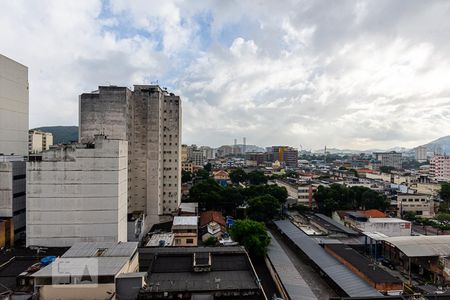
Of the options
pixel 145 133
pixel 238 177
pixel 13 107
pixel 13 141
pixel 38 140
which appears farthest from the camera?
pixel 38 140

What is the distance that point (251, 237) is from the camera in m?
29.9

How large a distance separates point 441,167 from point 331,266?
88.3 m

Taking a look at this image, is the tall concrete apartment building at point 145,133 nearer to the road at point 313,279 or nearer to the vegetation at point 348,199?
the road at point 313,279

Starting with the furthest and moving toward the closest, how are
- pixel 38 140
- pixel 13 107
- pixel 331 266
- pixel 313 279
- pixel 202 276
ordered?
pixel 38 140 → pixel 13 107 → pixel 331 266 → pixel 313 279 → pixel 202 276

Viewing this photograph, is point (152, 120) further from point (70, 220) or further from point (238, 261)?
point (238, 261)

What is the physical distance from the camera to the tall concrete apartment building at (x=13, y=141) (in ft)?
90.2

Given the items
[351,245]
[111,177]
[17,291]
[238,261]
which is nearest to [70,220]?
[111,177]

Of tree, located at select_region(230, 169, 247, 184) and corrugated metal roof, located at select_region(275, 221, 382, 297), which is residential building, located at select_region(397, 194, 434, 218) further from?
tree, located at select_region(230, 169, 247, 184)

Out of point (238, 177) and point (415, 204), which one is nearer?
point (415, 204)

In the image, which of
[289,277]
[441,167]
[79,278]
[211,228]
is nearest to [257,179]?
[211,228]

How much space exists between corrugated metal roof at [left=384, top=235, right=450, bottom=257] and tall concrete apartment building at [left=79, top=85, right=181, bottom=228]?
29246mm

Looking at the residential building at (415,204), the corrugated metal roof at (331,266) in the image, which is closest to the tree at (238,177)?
the residential building at (415,204)

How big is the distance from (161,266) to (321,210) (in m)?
39.8

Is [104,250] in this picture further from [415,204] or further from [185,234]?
[415,204]
